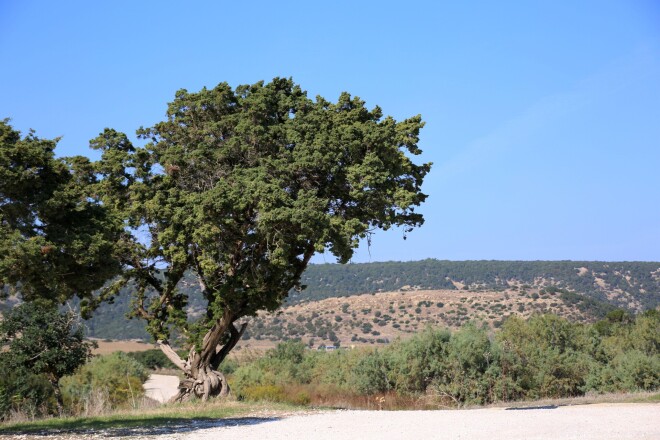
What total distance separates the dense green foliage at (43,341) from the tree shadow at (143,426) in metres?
7.87

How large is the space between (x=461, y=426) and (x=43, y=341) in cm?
1503

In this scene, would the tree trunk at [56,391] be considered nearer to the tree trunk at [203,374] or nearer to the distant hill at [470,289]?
the tree trunk at [203,374]

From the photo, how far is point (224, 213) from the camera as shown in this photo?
702 inches

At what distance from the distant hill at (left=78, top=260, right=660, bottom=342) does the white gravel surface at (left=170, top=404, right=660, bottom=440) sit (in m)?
50.2

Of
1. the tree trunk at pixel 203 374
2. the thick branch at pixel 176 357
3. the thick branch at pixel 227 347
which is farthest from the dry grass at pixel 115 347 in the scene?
the tree trunk at pixel 203 374

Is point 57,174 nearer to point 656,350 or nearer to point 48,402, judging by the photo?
point 48,402

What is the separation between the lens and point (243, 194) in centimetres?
1750

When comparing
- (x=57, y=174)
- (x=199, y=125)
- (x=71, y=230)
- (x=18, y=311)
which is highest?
(x=199, y=125)

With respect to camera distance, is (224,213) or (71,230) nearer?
(71,230)

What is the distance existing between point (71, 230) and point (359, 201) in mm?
8160

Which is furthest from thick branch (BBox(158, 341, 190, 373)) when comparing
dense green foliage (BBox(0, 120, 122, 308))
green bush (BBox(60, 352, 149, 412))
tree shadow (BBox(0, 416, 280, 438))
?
dense green foliage (BBox(0, 120, 122, 308))

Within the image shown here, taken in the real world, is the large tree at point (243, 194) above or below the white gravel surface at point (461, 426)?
above

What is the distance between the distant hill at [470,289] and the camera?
70.4 m

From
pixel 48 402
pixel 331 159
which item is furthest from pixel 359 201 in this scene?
pixel 48 402
